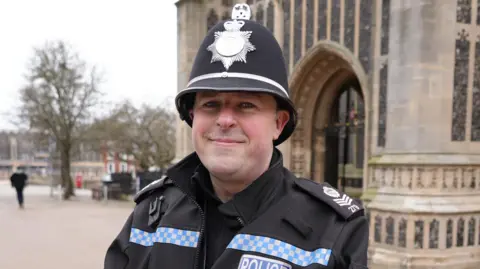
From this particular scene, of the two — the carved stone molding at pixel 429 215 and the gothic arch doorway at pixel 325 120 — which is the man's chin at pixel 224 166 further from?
the gothic arch doorway at pixel 325 120

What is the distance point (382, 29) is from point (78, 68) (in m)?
14.8

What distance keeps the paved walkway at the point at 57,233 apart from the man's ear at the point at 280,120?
22.0 ft

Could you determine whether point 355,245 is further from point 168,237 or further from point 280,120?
point 168,237

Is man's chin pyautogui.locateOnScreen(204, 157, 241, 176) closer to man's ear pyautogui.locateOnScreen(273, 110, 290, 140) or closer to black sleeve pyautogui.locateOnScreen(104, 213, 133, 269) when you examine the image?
man's ear pyautogui.locateOnScreen(273, 110, 290, 140)

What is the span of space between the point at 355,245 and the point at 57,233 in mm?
10627

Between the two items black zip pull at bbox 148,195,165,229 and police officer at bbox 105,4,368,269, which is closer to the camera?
police officer at bbox 105,4,368,269

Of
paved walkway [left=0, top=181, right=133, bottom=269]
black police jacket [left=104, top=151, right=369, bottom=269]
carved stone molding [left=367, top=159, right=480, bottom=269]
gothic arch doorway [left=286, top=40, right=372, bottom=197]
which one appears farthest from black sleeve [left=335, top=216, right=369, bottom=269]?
gothic arch doorway [left=286, top=40, right=372, bottom=197]

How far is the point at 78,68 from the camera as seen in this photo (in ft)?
63.2

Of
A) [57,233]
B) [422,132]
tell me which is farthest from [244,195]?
[57,233]

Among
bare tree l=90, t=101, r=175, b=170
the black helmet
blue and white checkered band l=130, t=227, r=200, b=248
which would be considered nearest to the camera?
the black helmet

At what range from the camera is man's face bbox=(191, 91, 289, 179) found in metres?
1.63

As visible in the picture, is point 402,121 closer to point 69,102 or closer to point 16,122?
point 69,102

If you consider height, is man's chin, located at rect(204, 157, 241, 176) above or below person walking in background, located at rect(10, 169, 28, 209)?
above

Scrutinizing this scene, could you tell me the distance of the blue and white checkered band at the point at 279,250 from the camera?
1495 mm
